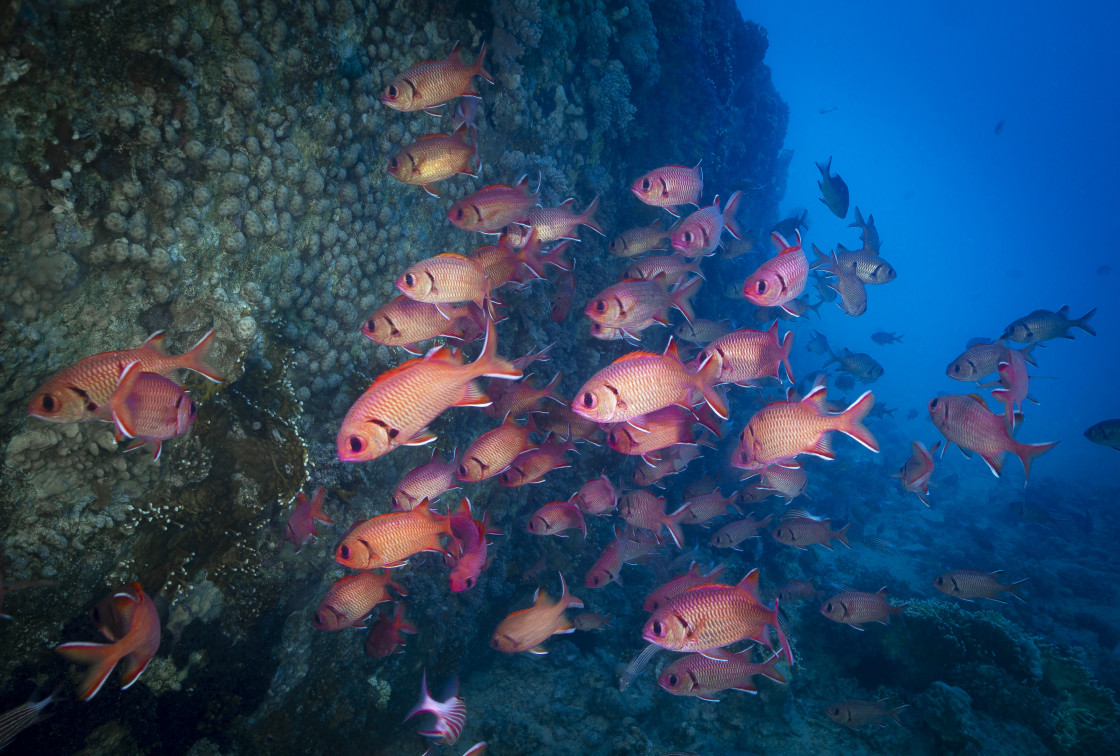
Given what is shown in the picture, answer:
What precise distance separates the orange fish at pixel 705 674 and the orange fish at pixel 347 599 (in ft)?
9.15

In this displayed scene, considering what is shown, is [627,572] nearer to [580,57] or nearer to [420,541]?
[420,541]

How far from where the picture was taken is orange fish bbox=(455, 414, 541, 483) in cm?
382

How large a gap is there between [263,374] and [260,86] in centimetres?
221

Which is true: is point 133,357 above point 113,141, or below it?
below

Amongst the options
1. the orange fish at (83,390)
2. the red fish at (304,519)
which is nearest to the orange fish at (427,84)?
the orange fish at (83,390)

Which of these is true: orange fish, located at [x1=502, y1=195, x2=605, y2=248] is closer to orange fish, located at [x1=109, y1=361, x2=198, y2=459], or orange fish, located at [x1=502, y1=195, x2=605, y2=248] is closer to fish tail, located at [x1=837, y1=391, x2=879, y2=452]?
fish tail, located at [x1=837, y1=391, x2=879, y2=452]

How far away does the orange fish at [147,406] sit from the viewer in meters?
2.25

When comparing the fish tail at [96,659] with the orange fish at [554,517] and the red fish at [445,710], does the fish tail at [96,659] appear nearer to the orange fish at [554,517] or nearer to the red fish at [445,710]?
the red fish at [445,710]

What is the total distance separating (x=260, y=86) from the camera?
3541 millimetres

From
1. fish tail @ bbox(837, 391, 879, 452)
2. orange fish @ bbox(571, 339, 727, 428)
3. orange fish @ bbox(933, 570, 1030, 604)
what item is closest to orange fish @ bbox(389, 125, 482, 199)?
orange fish @ bbox(571, 339, 727, 428)

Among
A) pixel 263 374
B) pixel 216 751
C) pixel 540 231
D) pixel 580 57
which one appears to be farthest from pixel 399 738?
pixel 580 57

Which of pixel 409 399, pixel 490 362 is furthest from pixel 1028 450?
pixel 409 399

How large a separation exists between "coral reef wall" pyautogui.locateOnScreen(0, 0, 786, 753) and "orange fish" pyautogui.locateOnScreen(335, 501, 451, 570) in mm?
1238

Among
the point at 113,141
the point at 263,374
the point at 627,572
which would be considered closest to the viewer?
the point at 113,141
